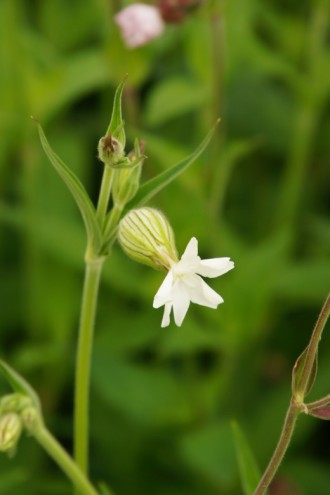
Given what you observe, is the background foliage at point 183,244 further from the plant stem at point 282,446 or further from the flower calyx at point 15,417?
the plant stem at point 282,446

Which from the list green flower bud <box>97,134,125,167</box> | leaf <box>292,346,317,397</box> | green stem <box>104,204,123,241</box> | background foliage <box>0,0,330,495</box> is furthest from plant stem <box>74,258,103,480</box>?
background foliage <box>0,0,330,495</box>

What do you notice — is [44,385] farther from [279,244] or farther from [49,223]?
[279,244]

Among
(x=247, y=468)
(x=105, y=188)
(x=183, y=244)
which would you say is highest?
(x=105, y=188)

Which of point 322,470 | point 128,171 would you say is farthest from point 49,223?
point 128,171

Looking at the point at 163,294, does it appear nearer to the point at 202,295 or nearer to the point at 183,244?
the point at 202,295

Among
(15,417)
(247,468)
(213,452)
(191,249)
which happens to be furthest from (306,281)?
(191,249)

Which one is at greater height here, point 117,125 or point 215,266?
point 117,125

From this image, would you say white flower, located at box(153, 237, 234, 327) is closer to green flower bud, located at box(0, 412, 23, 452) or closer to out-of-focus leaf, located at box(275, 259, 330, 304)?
green flower bud, located at box(0, 412, 23, 452)
